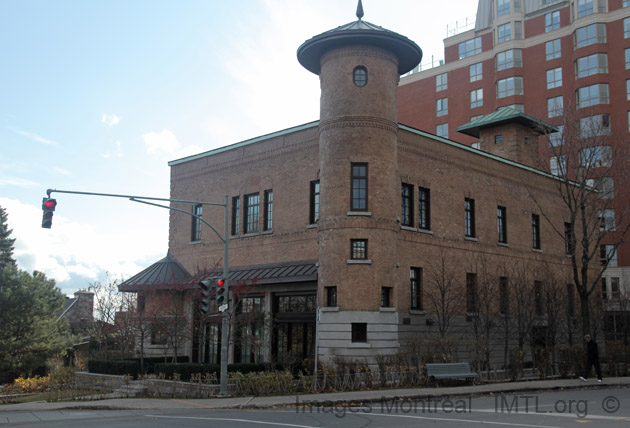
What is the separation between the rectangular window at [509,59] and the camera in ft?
230

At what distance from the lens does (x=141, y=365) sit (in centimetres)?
2948

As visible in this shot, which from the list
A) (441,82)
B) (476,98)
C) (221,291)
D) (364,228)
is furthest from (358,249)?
(441,82)

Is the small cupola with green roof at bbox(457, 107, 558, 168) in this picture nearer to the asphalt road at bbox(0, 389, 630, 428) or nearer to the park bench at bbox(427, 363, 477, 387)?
the park bench at bbox(427, 363, 477, 387)

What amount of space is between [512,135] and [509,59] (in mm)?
30587

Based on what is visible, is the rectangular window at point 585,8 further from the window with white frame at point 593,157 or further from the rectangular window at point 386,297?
the rectangular window at point 386,297

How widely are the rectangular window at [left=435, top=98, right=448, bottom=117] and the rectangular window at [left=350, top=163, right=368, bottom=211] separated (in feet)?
161

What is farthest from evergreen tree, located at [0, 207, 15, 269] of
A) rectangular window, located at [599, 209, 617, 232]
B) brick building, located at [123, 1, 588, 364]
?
rectangular window, located at [599, 209, 617, 232]

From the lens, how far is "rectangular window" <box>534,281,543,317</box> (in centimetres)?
3522

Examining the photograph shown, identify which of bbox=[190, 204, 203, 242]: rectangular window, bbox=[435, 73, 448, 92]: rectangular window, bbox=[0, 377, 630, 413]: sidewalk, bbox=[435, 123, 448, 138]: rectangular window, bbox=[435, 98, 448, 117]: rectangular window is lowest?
bbox=[0, 377, 630, 413]: sidewalk

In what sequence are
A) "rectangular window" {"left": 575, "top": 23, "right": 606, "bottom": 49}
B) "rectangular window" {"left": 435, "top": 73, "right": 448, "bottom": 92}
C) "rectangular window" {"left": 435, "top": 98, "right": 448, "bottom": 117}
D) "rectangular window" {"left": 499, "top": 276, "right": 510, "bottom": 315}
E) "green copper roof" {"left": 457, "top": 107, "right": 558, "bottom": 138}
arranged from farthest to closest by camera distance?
"rectangular window" {"left": 435, "top": 73, "right": 448, "bottom": 92} → "rectangular window" {"left": 435, "top": 98, "right": 448, "bottom": 117} → "rectangular window" {"left": 575, "top": 23, "right": 606, "bottom": 49} → "green copper roof" {"left": 457, "top": 107, "right": 558, "bottom": 138} → "rectangular window" {"left": 499, "top": 276, "right": 510, "bottom": 315}

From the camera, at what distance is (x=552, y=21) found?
225 feet

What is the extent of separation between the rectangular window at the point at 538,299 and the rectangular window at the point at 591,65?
3442 centimetres

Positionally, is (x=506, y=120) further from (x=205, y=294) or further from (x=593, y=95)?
(x=205, y=294)

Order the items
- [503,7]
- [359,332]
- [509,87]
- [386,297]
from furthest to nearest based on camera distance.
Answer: [503,7] → [509,87] → [386,297] → [359,332]
